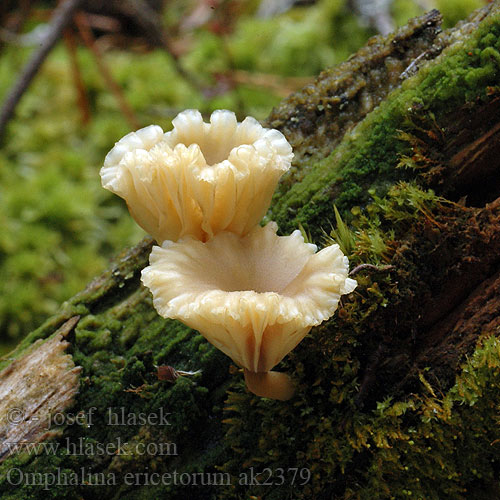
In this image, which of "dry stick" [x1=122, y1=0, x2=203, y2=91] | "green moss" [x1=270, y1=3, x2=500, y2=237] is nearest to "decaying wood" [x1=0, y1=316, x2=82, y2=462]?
"green moss" [x1=270, y1=3, x2=500, y2=237]

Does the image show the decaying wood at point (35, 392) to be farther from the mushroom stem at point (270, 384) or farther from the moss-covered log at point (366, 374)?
the mushroom stem at point (270, 384)

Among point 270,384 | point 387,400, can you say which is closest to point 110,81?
point 270,384

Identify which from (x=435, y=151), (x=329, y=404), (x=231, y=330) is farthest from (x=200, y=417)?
(x=435, y=151)

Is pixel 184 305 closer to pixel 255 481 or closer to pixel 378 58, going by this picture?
pixel 255 481

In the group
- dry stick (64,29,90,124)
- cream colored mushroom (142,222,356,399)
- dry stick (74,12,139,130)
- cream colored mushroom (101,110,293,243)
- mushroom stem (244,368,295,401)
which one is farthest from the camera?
dry stick (64,29,90,124)

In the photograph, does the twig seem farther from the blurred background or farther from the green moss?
the blurred background

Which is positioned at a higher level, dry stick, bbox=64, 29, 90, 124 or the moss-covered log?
dry stick, bbox=64, 29, 90, 124
